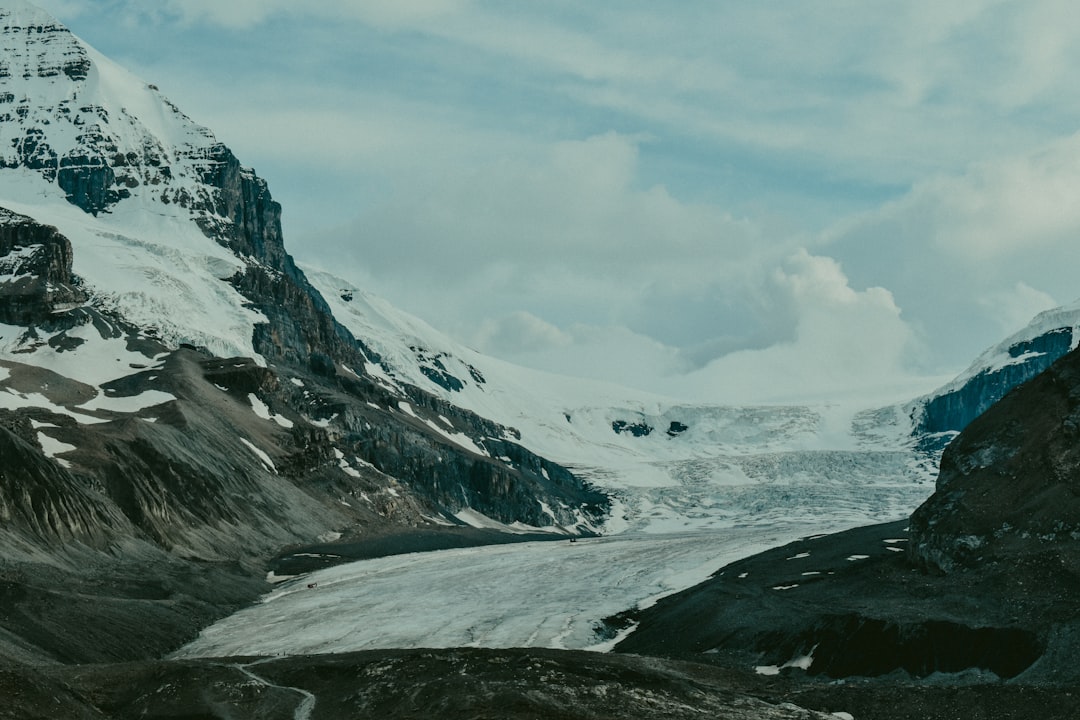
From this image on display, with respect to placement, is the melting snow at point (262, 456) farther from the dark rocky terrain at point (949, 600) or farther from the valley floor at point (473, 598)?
the dark rocky terrain at point (949, 600)

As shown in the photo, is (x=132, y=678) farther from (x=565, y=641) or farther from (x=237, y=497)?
(x=237, y=497)

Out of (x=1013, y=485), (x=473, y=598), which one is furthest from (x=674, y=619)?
(x=473, y=598)

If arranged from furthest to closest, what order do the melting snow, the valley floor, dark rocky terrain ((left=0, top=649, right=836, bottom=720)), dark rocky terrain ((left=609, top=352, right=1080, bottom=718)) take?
the melting snow < the valley floor < dark rocky terrain ((left=609, top=352, right=1080, bottom=718)) < dark rocky terrain ((left=0, top=649, right=836, bottom=720))

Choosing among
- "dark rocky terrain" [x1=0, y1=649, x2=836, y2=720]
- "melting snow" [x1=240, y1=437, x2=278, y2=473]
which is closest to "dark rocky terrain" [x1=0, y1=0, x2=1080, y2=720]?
"dark rocky terrain" [x1=0, y1=649, x2=836, y2=720]

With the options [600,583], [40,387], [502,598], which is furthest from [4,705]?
[40,387]

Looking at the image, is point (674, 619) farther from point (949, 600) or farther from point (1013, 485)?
point (1013, 485)

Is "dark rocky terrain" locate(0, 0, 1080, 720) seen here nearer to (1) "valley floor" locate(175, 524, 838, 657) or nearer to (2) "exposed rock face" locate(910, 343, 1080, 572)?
(2) "exposed rock face" locate(910, 343, 1080, 572)

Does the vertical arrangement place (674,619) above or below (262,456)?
below

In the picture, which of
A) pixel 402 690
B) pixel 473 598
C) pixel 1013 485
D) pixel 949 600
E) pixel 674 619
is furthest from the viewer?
pixel 473 598
